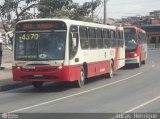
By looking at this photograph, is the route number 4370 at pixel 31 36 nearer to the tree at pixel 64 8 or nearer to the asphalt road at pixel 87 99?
the asphalt road at pixel 87 99

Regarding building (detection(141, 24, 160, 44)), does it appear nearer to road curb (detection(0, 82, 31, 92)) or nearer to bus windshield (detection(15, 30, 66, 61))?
road curb (detection(0, 82, 31, 92))

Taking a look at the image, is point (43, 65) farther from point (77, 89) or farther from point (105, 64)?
point (105, 64)

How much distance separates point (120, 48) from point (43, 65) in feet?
37.0

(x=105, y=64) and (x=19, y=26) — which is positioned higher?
(x=19, y=26)

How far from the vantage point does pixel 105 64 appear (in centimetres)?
2606

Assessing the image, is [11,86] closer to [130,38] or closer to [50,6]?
[50,6]

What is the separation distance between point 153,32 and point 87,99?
96.7 m

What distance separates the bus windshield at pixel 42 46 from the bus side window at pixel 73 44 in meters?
0.39

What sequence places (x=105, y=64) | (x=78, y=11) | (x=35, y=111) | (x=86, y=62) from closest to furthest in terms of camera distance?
(x=35, y=111), (x=86, y=62), (x=105, y=64), (x=78, y=11)

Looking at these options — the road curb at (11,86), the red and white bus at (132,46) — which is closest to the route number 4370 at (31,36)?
the road curb at (11,86)

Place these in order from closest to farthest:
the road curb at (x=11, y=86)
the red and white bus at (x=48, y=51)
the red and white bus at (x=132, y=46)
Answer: the red and white bus at (x=48, y=51) < the road curb at (x=11, y=86) < the red and white bus at (x=132, y=46)

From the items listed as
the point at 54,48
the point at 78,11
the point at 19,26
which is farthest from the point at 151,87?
the point at 78,11

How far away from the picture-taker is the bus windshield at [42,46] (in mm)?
19812

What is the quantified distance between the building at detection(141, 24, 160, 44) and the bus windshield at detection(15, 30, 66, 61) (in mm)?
91785
